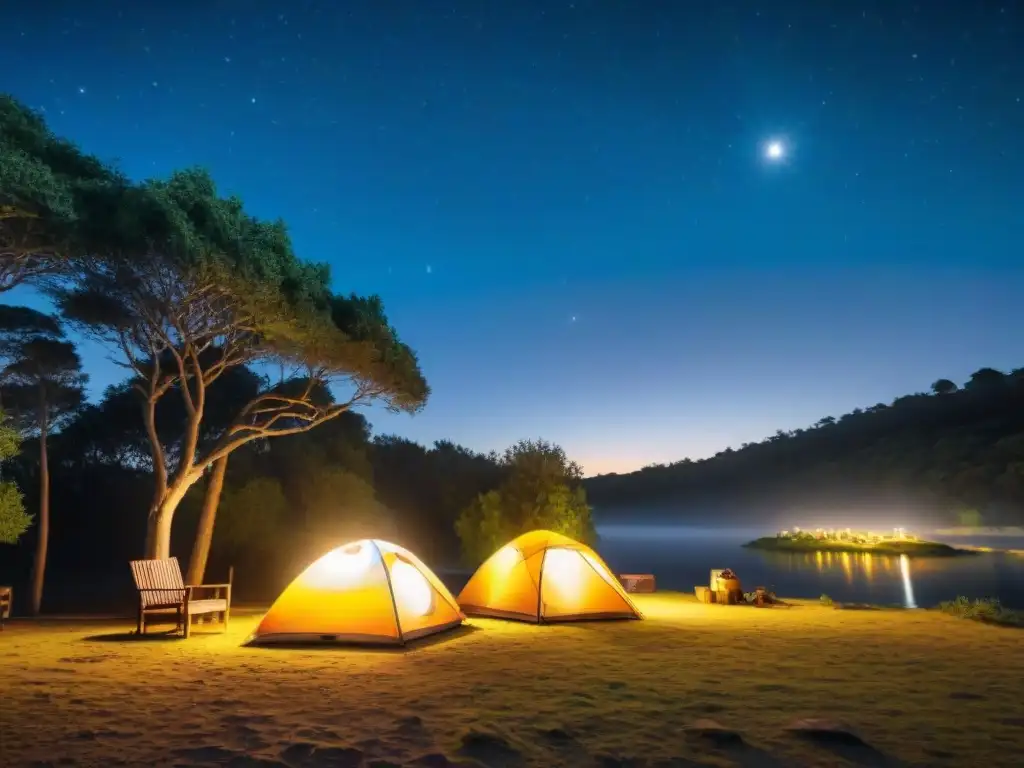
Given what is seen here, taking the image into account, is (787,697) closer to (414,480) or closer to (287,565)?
(287,565)

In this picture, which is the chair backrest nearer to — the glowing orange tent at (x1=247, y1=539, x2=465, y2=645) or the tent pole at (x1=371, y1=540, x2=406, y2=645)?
the glowing orange tent at (x1=247, y1=539, x2=465, y2=645)

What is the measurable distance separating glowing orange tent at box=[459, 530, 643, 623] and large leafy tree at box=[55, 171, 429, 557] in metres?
5.93

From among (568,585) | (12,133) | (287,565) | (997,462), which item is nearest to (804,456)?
(997,462)

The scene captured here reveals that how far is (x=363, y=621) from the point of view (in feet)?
31.0

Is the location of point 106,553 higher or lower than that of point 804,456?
lower

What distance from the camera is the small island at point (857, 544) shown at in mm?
40031

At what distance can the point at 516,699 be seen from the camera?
21.1ft

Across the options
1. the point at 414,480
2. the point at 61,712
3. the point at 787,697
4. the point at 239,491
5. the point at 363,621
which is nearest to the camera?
the point at 61,712

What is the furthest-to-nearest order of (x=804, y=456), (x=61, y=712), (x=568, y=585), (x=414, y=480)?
(x=804, y=456) → (x=414, y=480) → (x=568, y=585) → (x=61, y=712)

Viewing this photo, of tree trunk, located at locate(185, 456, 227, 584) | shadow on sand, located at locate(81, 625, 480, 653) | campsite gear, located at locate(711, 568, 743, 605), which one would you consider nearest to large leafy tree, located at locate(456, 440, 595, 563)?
campsite gear, located at locate(711, 568, 743, 605)

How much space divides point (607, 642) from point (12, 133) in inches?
441

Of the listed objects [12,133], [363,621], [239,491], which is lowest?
[363,621]

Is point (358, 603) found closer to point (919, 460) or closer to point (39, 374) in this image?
point (39, 374)

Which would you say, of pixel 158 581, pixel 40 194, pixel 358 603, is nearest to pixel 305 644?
pixel 358 603
